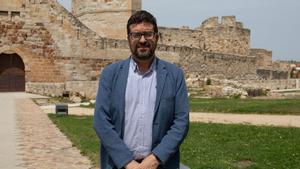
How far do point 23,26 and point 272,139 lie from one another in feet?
58.1

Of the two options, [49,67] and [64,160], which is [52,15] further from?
[64,160]

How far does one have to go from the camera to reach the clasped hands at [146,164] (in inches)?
135

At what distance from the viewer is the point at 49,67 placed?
24.6 metres

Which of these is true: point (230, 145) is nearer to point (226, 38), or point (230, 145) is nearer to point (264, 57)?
point (226, 38)

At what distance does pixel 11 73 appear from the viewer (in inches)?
981

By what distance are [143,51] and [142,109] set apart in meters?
0.43

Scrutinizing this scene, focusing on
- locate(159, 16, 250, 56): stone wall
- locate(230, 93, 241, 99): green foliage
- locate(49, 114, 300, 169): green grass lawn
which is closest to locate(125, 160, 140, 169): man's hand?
locate(49, 114, 300, 169): green grass lawn

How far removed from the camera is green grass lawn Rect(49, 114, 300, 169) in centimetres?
711

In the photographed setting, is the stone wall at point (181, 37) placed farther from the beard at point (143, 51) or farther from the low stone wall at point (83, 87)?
the beard at point (143, 51)

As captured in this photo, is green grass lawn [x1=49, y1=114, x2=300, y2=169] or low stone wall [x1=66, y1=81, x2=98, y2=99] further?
low stone wall [x1=66, y1=81, x2=98, y2=99]

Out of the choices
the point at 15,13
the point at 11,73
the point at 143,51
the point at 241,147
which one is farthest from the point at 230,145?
the point at 11,73

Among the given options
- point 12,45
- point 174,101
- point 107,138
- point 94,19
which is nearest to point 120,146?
point 107,138

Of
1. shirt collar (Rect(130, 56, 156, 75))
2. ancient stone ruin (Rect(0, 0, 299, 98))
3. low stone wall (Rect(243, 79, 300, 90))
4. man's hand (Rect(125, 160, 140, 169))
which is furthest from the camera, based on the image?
low stone wall (Rect(243, 79, 300, 90))

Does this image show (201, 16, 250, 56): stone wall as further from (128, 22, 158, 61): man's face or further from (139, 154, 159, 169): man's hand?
(139, 154, 159, 169): man's hand
